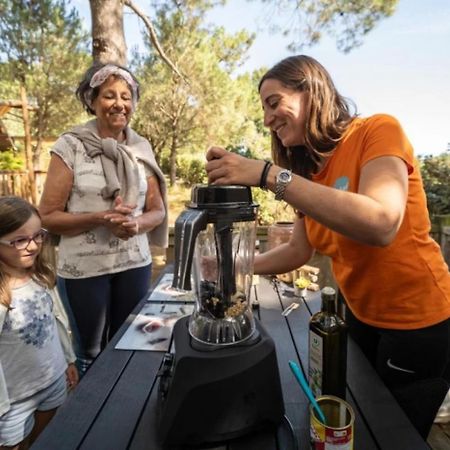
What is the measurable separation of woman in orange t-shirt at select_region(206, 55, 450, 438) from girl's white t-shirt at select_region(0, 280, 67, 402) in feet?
3.24

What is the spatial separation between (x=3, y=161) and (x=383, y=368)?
902 centimetres

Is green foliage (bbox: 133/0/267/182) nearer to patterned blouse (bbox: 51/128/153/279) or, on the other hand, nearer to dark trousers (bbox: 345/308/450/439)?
patterned blouse (bbox: 51/128/153/279)

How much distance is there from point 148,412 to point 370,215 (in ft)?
2.17

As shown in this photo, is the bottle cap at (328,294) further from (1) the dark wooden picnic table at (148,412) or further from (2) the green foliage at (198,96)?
(2) the green foliage at (198,96)

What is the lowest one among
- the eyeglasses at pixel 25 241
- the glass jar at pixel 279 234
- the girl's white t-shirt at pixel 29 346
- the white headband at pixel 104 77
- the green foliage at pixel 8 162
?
the girl's white t-shirt at pixel 29 346

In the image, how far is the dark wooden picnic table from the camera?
729 millimetres

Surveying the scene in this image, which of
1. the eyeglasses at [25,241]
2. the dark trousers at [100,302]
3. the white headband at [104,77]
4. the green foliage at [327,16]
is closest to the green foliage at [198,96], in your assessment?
the green foliage at [327,16]

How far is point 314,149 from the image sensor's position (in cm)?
110

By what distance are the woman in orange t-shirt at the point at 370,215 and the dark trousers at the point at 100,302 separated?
0.94 metres

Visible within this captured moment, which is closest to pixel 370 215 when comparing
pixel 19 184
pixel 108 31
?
pixel 108 31

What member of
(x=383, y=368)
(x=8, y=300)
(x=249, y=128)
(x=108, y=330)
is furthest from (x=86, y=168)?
(x=249, y=128)

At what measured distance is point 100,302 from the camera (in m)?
1.62

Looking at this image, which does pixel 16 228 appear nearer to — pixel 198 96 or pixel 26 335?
pixel 26 335

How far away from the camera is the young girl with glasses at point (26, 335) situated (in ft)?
4.28
